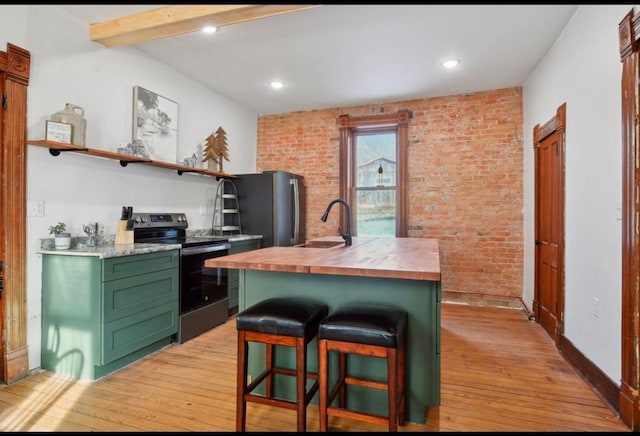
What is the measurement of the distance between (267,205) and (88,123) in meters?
2.17

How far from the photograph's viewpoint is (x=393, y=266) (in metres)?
1.71

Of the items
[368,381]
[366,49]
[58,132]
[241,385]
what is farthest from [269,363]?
[366,49]

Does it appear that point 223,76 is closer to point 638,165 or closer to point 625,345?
point 638,165

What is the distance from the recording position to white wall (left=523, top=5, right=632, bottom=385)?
84.2 inches

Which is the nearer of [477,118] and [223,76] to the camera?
[223,76]

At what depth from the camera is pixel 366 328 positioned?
159cm

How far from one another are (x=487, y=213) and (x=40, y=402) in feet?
15.9

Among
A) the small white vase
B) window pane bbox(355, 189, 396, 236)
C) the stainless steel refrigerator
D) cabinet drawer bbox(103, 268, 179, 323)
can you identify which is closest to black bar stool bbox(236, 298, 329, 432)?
cabinet drawer bbox(103, 268, 179, 323)

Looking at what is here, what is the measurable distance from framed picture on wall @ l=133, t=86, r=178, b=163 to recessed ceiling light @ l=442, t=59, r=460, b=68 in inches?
120

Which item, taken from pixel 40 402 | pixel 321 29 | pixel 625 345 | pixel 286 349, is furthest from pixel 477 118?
pixel 40 402

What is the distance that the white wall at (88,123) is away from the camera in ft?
8.21

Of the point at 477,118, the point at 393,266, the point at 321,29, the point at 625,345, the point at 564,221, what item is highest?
the point at 321,29

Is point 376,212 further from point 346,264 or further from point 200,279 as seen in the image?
point 346,264

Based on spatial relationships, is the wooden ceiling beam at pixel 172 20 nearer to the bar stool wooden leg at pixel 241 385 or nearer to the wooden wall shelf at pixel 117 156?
the wooden wall shelf at pixel 117 156
